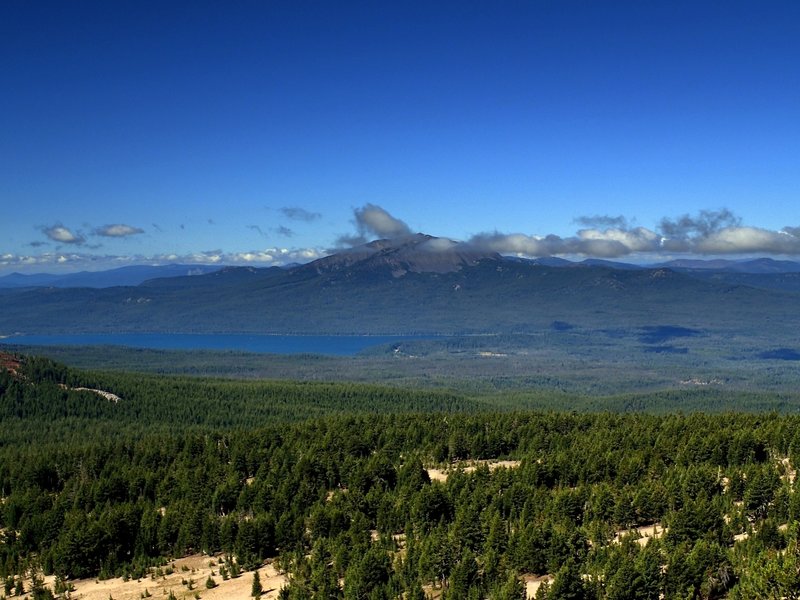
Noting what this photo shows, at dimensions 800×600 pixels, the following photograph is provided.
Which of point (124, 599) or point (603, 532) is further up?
point (603, 532)

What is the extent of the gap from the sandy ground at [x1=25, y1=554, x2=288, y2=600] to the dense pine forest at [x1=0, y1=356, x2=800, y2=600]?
73.8 inches

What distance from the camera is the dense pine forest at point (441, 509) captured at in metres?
58.6

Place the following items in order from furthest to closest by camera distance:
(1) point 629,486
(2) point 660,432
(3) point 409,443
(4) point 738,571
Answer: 1. (3) point 409,443
2. (2) point 660,432
3. (1) point 629,486
4. (4) point 738,571

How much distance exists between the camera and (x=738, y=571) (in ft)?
181

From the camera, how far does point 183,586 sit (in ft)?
Result: 231

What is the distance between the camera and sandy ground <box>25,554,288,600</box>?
67.3 metres

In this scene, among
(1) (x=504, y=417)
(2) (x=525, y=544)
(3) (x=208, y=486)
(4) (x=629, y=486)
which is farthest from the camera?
(1) (x=504, y=417)

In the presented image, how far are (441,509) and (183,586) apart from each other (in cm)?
2831

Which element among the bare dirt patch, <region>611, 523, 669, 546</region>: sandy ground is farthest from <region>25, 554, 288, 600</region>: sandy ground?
<region>611, 523, 669, 546</region>: sandy ground

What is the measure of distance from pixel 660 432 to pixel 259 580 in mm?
75917

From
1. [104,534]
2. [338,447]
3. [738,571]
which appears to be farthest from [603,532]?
[338,447]

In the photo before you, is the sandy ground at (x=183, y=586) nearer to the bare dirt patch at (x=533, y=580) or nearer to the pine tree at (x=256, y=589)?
the pine tree at (x=256, y=589)

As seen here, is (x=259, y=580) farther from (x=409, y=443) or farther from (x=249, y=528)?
(x=409, y=443)

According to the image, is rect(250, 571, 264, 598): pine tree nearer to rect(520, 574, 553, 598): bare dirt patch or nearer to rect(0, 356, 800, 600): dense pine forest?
rect(0, 356, 800, 600): dense pine forest
